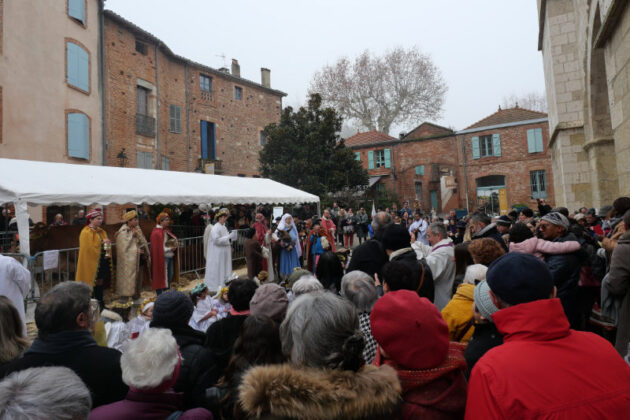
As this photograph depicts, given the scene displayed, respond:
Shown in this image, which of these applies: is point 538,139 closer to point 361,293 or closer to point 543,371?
point 361,293

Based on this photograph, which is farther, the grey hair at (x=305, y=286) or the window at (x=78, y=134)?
the window at (x=78, y=134)

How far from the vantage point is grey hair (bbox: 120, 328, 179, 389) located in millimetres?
1653

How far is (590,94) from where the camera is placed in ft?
27.0

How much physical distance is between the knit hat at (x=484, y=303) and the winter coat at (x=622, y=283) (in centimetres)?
169

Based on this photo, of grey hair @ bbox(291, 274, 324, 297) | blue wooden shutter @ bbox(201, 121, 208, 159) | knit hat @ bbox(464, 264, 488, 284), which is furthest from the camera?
blue wooden shutter @ bbox(201, 121, 208, 159)

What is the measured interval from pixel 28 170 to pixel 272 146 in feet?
44.0

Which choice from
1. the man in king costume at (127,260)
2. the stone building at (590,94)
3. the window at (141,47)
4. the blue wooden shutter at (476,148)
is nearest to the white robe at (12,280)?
the man in king costume at (127,260)

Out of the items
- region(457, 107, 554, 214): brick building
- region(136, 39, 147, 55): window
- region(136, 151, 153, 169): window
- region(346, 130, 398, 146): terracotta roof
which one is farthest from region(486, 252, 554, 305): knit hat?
region(346, 130, 398, 146): terracotta roof

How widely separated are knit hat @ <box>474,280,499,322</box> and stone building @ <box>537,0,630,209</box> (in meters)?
4.34

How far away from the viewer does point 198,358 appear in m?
2.15

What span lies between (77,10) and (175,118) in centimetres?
669

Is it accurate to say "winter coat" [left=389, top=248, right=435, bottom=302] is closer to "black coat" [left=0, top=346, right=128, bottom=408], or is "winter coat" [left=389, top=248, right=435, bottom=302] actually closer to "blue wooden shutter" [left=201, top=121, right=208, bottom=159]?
"black coat" [left=0, top=346, right=128, bottom=408]

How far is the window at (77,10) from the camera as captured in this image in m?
14.5

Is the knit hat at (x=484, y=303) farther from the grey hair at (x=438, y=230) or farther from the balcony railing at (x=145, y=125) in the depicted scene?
the balcony railing at (x=145, y=125)
